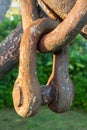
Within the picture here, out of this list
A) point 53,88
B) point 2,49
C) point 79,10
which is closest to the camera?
point 79,10

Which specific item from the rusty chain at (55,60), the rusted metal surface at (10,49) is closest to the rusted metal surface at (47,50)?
the rusty chain at (55,60)

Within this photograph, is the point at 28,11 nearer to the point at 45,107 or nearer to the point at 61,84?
the point at 61,84

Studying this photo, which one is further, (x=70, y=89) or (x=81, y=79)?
(x=81, y=79)

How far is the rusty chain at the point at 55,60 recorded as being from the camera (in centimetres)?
66

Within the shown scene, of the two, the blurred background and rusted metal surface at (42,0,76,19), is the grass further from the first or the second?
rusted metal surface at (42,0,76,19)

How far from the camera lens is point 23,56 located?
27.3 inches

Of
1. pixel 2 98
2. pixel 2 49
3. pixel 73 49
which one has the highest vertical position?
pixel 2 49

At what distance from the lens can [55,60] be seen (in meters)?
0.77

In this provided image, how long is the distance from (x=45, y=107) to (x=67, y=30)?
164 inches

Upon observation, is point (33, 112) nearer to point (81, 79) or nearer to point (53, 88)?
point (53, 88)

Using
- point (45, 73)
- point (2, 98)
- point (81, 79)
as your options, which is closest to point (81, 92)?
point (81, 79)

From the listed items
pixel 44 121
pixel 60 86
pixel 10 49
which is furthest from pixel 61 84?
pixel 44 121

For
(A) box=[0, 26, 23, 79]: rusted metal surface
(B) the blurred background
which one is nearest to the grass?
(B) the blurred background

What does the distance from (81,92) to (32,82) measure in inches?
174
